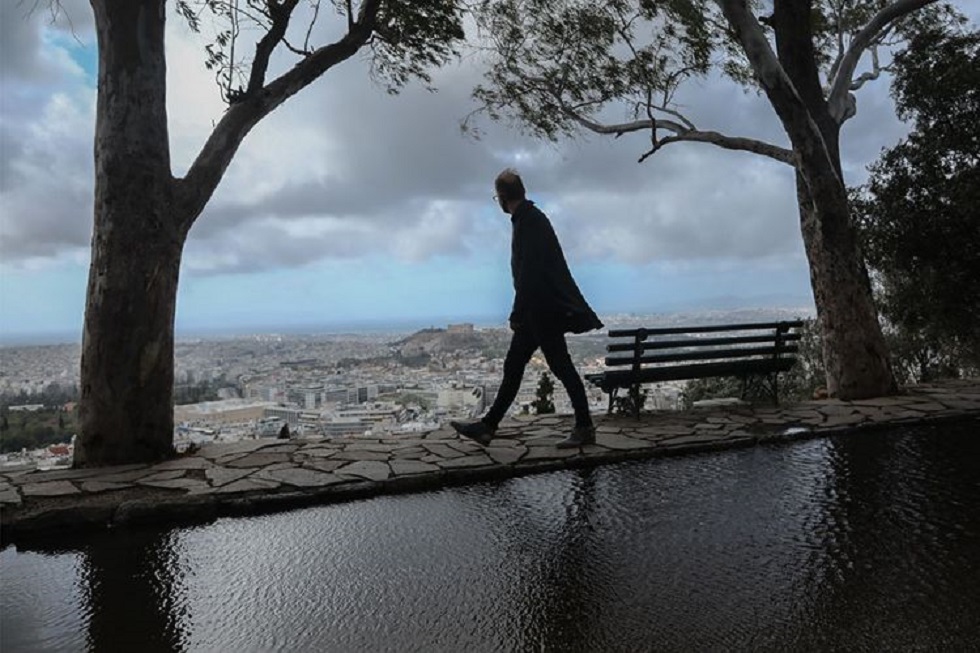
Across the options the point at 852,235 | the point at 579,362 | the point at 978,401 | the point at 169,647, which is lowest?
the point at 169,647

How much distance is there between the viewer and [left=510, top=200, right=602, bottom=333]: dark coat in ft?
19.1

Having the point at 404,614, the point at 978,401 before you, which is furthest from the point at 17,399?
the point at 978,401

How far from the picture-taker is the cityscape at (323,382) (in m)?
6.42

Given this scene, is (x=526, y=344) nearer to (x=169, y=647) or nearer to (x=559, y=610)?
(x=559, y=610)

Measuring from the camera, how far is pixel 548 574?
3291 millimetres

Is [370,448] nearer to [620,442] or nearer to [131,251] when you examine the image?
[620,442]

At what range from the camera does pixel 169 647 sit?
264 cm

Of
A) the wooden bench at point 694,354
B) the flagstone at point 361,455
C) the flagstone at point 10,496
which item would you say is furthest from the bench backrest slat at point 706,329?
the flagstone at point 10,496

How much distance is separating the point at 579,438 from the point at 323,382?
4284 millimetres

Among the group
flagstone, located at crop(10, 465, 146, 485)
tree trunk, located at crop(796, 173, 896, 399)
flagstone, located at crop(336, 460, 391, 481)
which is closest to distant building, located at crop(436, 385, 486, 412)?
flagstone, located at crop(336, 460, 391, 481)

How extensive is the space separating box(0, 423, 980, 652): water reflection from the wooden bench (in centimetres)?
226

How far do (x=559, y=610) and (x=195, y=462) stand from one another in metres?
3.74

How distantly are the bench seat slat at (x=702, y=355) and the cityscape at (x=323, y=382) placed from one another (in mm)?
291

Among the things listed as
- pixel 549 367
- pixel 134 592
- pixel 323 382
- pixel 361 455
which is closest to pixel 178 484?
pixel 361 455
